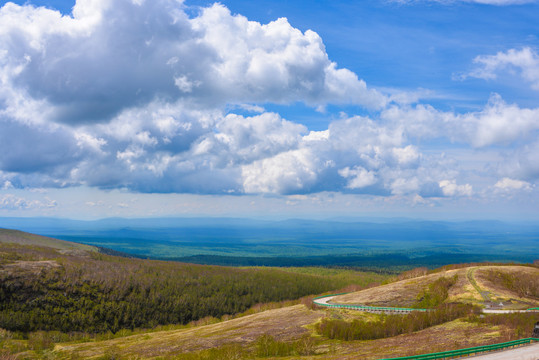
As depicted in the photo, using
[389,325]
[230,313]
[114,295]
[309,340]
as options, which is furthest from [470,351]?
[114,295]

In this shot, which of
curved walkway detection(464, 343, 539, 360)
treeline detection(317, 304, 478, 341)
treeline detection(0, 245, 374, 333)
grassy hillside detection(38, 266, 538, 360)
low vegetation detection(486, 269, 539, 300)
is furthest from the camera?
treeline detection(0, 245, 374, 333)

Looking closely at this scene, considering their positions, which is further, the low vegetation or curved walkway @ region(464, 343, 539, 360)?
the low vegetation

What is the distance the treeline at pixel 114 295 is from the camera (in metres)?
133

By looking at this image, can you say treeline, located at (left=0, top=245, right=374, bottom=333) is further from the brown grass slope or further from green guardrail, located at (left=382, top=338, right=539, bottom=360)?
green guardrail, located at (left=382, top=338, right=539, bottom=360)

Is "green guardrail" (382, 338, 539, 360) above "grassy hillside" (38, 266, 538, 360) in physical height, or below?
above

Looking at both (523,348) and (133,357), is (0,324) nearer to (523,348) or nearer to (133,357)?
(133,357)

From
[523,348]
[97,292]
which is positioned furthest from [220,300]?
[523,348]

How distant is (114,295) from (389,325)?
12322cm

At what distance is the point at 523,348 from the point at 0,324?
13676 centimetres

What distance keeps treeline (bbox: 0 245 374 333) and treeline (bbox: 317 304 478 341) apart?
107m

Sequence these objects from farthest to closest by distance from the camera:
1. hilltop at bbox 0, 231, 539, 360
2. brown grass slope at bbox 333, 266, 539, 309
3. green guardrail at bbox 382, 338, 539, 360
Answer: brown grass slope at bbox 333, 266, 539, 309 < hilltop at bbox 0, 231, 539, 360 < green guardrail at bbox 382, 338, 539, 360

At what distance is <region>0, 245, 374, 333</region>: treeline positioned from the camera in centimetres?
13312

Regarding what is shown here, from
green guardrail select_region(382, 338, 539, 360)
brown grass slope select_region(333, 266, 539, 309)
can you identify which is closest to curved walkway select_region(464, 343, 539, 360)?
green guardrail select_region(382, 338, 539, 360)

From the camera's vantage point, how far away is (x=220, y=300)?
548ft
